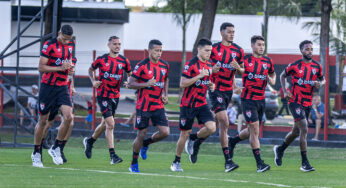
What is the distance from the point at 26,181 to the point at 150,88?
279cm

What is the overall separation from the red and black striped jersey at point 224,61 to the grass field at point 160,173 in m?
1.57

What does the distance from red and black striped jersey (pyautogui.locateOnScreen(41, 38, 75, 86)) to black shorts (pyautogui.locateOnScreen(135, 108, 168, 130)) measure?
1.76m

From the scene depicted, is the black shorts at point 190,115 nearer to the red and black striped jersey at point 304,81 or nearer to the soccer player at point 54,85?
the red and black striped jersey at point 304,81

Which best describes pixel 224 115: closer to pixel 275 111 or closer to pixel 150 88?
pixel 150 88

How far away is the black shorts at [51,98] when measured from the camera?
1234cm

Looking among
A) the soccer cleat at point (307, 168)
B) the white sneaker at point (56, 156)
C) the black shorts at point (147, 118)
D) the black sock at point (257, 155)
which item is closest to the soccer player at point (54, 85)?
the white sneaker at point (56, 156)

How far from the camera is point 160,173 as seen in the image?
37.2 ft

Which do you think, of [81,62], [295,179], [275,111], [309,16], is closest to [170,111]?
[275,111]

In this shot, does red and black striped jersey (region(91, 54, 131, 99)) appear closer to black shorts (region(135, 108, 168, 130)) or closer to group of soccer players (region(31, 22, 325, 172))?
group of soccer players (region(31, 22, 325, 172))

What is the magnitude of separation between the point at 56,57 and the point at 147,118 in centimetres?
211

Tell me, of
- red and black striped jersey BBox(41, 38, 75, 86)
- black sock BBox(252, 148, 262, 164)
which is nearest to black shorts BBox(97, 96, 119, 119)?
red and black striped jersey BBox(41, 38, 75, 86)

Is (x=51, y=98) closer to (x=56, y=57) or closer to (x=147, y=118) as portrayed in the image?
(x=56, y=57)

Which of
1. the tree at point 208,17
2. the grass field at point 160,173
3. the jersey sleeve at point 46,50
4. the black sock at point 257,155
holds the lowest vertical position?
the grass field at point 160,173

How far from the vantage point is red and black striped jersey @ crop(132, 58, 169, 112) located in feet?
37.7
